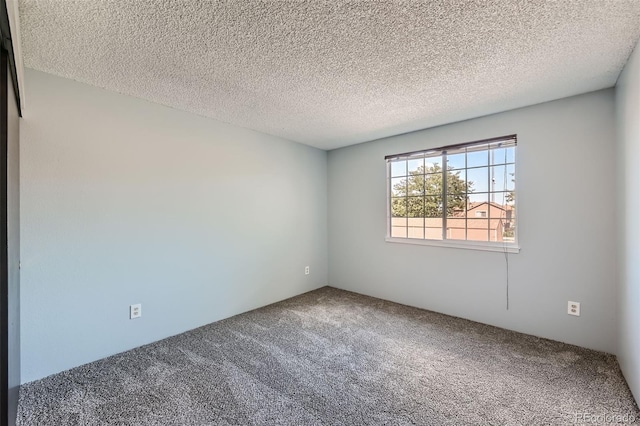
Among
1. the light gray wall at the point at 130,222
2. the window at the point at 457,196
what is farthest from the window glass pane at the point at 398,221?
the light gray wall at the point at 130,222

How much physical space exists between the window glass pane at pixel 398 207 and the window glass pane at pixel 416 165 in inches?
15.6

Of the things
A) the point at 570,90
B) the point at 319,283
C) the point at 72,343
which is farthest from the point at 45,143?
the point at 570,90

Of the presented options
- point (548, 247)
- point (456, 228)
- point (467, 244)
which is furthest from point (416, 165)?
point (548, 247)

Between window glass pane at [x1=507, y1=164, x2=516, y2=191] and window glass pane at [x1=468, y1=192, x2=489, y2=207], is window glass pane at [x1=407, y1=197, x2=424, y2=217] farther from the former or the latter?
window glass pane at [x1=507, y1=164, x2=516, y2=191]

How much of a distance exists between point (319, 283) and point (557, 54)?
373 cm

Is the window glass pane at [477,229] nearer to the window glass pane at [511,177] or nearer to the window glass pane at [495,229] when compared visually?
the window glass pane at [495,229]

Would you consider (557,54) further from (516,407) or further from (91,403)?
(91,403)

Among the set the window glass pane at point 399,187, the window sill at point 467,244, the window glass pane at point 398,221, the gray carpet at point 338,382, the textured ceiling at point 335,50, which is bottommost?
the gray carpet at point 338,382

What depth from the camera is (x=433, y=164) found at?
11.4ft

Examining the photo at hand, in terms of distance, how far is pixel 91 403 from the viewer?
1771mm

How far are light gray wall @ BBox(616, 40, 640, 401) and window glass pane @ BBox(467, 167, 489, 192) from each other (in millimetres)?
1019

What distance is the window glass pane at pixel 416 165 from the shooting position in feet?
11.8

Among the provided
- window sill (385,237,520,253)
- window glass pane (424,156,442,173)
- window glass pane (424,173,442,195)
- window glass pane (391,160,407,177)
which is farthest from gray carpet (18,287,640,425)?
window glass pane (391,160,407,177)

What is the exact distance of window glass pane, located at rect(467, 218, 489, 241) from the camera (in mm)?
3057
